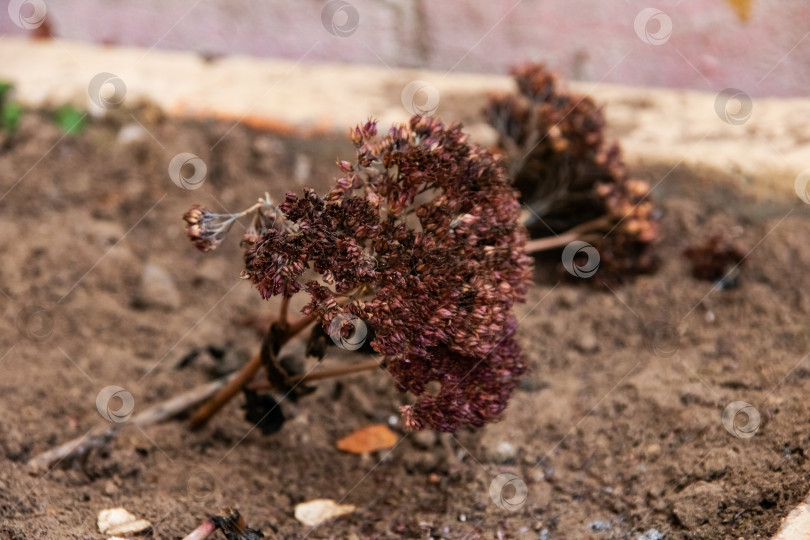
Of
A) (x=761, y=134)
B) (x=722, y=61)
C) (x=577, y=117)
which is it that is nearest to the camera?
(x=577, y=117)

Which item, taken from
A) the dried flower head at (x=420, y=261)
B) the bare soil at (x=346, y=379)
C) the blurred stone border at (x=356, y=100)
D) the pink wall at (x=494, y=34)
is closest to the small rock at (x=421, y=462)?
the bare soil at (x=346, y=379)

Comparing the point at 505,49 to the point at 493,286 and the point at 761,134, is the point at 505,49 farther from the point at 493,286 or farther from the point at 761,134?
the point at 493,286

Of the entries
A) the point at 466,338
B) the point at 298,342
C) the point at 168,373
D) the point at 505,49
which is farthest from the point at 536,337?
the point at 505,49

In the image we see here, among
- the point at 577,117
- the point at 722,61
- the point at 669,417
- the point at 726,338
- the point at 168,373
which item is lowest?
the point at 168,373

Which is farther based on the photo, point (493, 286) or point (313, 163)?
point (313, 163)

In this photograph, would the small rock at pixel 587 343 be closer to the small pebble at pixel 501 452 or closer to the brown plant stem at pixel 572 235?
the brown plant stem at pixel 572 235

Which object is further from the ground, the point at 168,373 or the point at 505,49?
the point at 505,49
